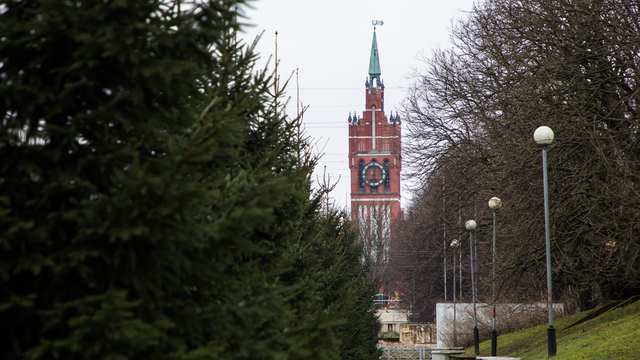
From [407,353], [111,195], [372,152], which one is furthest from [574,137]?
[372,152]

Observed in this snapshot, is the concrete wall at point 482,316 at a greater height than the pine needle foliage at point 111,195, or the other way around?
the pine needle foliage at point 111,195

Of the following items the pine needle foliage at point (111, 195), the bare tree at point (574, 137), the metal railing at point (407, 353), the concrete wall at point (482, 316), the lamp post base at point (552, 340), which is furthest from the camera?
the metal railing at point (407, 353)

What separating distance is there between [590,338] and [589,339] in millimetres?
122

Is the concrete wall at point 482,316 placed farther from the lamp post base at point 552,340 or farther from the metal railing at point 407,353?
the lamp post base at point 552,340

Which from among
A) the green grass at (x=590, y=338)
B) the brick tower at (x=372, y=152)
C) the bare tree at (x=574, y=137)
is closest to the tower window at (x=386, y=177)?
the brick tower at (x=372, y=152)

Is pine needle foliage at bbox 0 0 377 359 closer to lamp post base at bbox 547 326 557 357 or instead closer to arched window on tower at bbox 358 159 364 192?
lamp post base at bbox 547 326 557 357

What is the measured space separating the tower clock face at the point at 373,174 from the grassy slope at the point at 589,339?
95.8 meters

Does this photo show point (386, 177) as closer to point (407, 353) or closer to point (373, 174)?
point (373, 174)

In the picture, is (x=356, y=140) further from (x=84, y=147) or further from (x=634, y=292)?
(x=84, y=147)

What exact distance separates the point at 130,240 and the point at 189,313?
2.10ft

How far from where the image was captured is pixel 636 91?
12.9 meters

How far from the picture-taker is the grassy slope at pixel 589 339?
10539 mm

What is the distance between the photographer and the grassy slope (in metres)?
10.5

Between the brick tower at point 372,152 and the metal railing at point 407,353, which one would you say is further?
the brick tower at point 372,152
